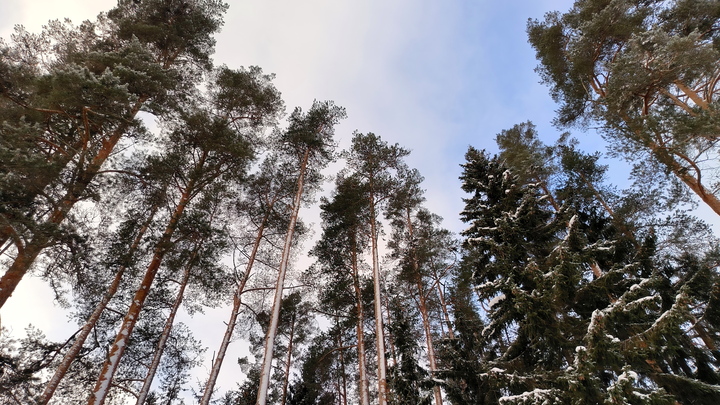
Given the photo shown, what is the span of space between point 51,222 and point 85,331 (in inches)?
126

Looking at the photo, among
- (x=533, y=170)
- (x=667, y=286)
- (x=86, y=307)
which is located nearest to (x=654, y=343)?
(x=667, y=286)

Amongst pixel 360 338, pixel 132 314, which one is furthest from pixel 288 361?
pixel 132 314

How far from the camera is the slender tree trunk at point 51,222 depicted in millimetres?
7625

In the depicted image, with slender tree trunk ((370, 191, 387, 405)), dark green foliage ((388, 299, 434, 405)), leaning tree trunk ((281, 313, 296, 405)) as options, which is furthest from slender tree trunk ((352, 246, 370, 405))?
leaning tree trunk ((281, 313, 296, 405))

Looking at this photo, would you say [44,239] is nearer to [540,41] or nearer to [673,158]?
[673,158]

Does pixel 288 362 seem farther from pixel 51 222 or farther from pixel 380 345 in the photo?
pixel 51 222

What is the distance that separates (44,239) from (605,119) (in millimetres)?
16496

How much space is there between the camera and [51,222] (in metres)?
8.01

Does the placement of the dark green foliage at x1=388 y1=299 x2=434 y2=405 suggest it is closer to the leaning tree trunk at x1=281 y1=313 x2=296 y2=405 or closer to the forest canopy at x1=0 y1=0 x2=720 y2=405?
the forest canopy at x1=0 y1=0 x2=720 y2=405

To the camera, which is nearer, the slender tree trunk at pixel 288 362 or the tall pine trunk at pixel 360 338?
the tall pine trunk at pixel 360 338

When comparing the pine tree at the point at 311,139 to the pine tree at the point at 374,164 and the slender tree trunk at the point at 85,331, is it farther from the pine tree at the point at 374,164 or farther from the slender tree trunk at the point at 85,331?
the slender tree trunk at the point at 85,331

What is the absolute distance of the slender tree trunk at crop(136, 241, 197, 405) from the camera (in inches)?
375

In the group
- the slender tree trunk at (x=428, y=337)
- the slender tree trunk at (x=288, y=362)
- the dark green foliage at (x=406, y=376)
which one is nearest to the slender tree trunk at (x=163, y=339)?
the dark green foliage at (x=406, y=376)

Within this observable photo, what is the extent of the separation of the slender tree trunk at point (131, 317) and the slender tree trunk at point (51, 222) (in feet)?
8.14
